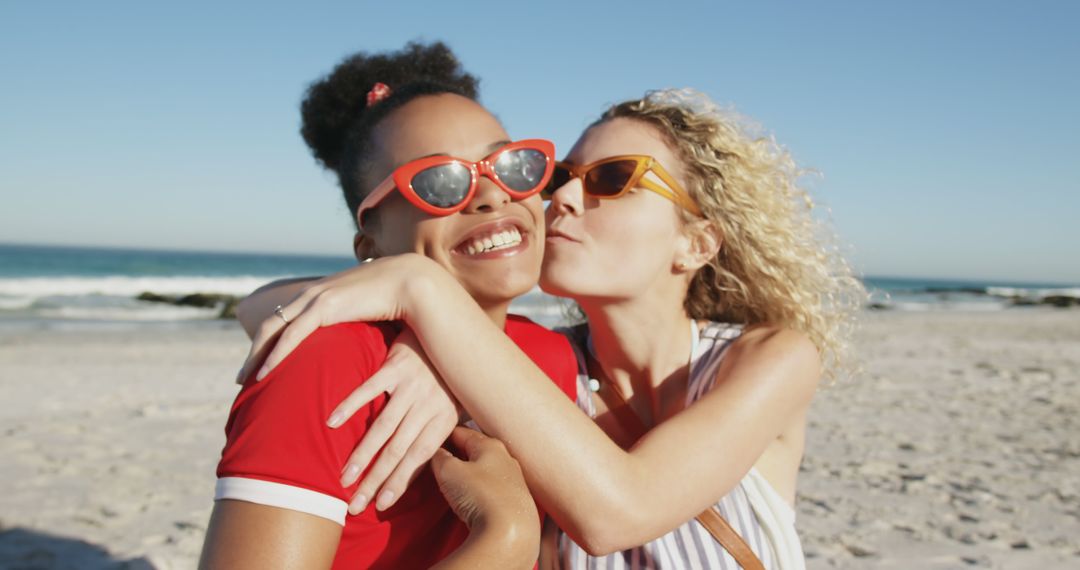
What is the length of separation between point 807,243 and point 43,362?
40.6ft

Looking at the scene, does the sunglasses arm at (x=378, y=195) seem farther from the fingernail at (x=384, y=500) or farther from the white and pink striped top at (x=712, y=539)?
the white and pink striped top at (x=712, y=539)

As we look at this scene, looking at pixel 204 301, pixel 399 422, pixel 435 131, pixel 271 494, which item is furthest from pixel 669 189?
pixel 204 301

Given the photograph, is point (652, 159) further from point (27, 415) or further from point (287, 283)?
point (27, 415)

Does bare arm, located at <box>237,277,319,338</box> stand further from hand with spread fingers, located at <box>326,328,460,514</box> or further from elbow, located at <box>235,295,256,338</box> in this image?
hand with spread fingers, located at <box>326,328,460,514</box>

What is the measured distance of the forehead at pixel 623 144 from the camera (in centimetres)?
330

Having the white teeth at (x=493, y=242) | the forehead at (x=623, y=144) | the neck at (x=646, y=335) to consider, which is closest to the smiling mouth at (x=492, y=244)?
the white teeth at (x=493, y=242)

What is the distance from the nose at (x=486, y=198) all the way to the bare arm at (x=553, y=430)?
32 centimetres

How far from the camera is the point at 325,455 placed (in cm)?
172

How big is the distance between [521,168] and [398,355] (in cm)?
78

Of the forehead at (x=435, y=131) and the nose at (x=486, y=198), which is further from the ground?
the forehead at (x=435, y=131)

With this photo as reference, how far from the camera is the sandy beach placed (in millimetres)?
5043

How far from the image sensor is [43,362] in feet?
39.9

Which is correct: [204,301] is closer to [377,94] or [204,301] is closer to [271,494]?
[377,94]

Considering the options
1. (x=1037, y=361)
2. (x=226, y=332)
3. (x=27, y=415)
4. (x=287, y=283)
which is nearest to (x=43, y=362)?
(x=27, y=415)
